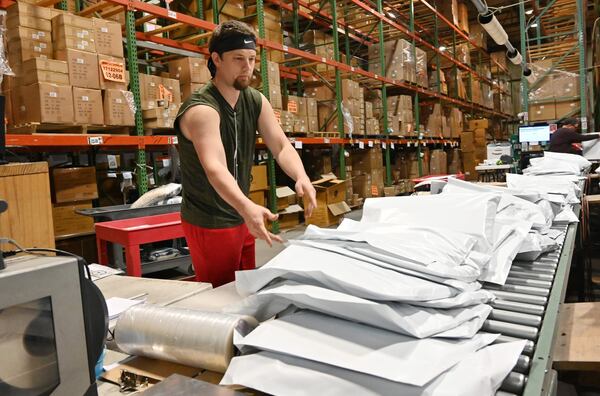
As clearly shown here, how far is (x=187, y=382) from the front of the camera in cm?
75

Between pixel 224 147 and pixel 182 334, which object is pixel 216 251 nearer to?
pixel 224 147

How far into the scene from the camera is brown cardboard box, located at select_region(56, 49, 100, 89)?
354 centimetres

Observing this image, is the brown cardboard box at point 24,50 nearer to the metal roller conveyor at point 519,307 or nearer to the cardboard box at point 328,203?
the cardboard box at point 328,203

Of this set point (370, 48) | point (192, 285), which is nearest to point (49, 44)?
point (192, 285)

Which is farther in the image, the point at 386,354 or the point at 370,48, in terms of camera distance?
the point at 370,48

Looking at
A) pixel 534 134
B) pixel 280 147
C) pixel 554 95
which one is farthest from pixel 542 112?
pixel 280 147

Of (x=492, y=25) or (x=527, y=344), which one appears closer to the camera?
(x=527, y=344)

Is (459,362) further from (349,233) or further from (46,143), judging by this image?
(46,143)

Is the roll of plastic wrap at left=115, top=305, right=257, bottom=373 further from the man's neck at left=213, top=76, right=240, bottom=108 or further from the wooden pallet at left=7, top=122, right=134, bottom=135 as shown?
the wooden pallet at left=7, top=122, right=134, bottom=135

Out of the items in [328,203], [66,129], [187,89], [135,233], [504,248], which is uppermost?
[187,89]

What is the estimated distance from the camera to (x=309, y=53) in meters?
6.34


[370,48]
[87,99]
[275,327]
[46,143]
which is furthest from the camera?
[370,48]

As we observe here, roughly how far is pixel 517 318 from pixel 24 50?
148 inches

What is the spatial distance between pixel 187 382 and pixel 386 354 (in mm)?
322
